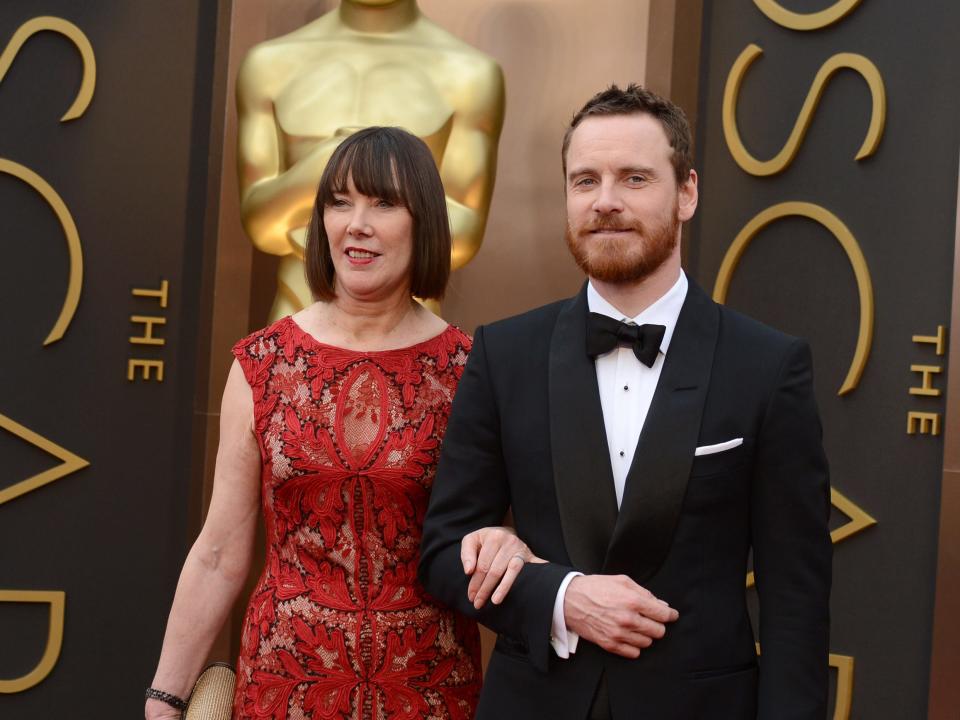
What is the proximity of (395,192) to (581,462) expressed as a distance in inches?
22.1

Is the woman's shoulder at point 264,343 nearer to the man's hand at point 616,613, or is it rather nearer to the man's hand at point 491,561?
the man's hand at point 491,561

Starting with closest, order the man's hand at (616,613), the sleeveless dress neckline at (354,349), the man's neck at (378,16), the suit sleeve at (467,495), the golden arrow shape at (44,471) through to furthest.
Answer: the man's hand at (616,613)
the suit sleeve at (467,495)
the sleeveless dress neckline at (354,349)
the man's neck at (378,16)
the golden arrow shape at (44,471)

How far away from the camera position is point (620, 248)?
5.72 feet

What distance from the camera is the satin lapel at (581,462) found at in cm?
168

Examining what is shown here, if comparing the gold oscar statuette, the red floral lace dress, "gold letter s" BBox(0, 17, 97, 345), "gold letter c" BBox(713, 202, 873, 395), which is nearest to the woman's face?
the red floral lace dress

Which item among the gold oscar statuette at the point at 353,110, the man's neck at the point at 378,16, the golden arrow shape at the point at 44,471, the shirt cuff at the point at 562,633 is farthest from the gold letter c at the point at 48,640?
the shirt cuff at the point at 562,633

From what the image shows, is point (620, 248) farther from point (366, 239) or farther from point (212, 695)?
point (212, 695)

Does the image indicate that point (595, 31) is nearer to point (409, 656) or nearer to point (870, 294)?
point (870, 294)

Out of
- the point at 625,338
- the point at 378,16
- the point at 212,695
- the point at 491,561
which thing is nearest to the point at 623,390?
the point at 625,338

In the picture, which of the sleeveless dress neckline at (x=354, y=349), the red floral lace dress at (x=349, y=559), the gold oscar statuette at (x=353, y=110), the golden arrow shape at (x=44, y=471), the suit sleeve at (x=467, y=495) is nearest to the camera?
the suit sleeve at (x=467, y=495)

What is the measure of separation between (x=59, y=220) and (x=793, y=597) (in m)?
2.92

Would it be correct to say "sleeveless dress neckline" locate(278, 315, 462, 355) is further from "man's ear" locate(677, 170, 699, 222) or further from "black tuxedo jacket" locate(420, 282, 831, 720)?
"man's ear" locate(677, 170, 699, 222)

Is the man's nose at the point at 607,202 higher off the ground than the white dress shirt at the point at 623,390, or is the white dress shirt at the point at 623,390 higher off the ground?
the man's nose at the point at 607,202

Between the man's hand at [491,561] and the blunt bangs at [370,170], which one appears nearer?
the man's hand at [491,561]
